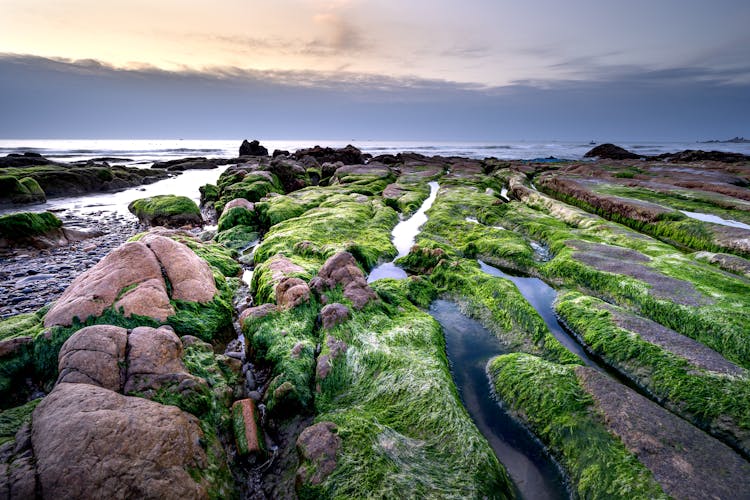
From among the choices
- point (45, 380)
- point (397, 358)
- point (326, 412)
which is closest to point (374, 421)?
point (326, 412)

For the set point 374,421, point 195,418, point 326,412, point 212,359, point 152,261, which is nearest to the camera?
point 195,418

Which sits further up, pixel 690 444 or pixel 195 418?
pixel 195 418

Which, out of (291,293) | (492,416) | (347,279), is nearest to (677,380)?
(492,416)

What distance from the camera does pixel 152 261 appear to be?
24.7 feet

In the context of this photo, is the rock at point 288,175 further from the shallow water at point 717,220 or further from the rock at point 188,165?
the rock at point 188,165

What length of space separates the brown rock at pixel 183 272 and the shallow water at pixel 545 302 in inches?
331

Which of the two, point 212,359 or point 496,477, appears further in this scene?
point 212,359

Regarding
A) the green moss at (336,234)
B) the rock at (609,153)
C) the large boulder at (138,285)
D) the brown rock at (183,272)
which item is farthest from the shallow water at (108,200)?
the rock at (609,153)

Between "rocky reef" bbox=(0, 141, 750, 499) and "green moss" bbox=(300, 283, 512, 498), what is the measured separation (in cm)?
3

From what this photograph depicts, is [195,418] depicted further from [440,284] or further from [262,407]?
[440,284]

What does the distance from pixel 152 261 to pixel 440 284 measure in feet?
25.4

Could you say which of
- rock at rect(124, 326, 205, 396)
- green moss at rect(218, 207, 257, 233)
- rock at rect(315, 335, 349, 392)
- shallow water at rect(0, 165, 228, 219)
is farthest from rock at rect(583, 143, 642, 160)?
rock at rect(124, 326, 205, 396)

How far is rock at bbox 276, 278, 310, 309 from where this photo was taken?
300 inches

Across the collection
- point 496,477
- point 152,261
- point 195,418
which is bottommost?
point 496,477
